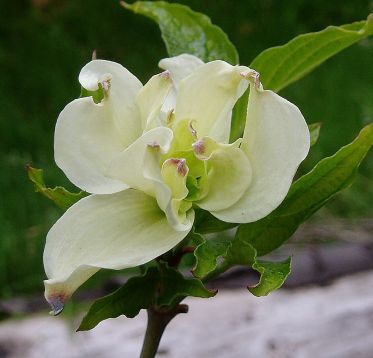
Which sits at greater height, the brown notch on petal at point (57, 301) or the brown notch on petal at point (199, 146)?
the brown notch on petal at point (199, 146)

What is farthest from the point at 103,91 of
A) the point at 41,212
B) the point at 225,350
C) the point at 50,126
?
the point at 50,126

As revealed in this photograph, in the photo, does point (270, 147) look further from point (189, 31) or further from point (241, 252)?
point (189, 31)

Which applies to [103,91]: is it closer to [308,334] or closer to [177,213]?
[177,213]

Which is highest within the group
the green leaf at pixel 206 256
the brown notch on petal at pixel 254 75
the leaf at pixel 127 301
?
the brown notch on petal at pixel 254 75

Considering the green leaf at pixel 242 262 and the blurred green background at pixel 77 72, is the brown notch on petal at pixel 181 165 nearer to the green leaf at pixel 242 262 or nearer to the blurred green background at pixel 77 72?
the green leaf at pixel 242 262

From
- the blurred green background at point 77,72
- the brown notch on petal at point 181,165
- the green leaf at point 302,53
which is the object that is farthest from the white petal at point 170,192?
the blurred green background at point 77,72

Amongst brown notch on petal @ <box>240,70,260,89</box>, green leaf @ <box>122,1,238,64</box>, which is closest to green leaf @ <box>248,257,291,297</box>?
brown notch on petal @ <box>240,70,260,89</box>

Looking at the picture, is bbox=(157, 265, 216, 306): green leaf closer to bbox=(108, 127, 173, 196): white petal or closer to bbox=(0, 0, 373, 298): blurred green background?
bbox=(108, 127, 173, 196): white petal
